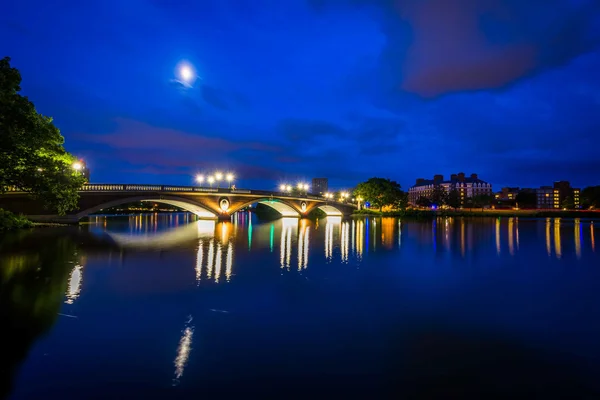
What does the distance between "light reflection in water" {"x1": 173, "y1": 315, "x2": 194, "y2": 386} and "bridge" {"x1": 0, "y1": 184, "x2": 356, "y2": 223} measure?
84.6 feet

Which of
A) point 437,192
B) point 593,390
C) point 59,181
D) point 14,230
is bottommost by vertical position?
point 593,390

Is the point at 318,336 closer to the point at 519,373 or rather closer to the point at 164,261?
the point at 519,373

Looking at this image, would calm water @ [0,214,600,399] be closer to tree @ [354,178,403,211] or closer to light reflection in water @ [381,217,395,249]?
light reflection in water @ [381,217,395,249]

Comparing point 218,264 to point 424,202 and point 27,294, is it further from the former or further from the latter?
point 424,202

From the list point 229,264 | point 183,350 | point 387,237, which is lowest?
point 183,350

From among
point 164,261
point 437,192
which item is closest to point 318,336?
point 164,261

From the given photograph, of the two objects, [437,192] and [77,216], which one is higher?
[437,192]

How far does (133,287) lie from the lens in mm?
13297

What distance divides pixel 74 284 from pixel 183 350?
8.52m

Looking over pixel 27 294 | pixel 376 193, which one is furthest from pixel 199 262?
pixel 376 193

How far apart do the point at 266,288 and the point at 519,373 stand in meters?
8.78

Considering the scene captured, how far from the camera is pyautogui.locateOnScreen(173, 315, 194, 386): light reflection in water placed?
6.81 m

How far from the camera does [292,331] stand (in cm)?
907

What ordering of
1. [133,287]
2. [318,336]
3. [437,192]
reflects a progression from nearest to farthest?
1. [318,336]
2. [133,287]
3. [437,192]
